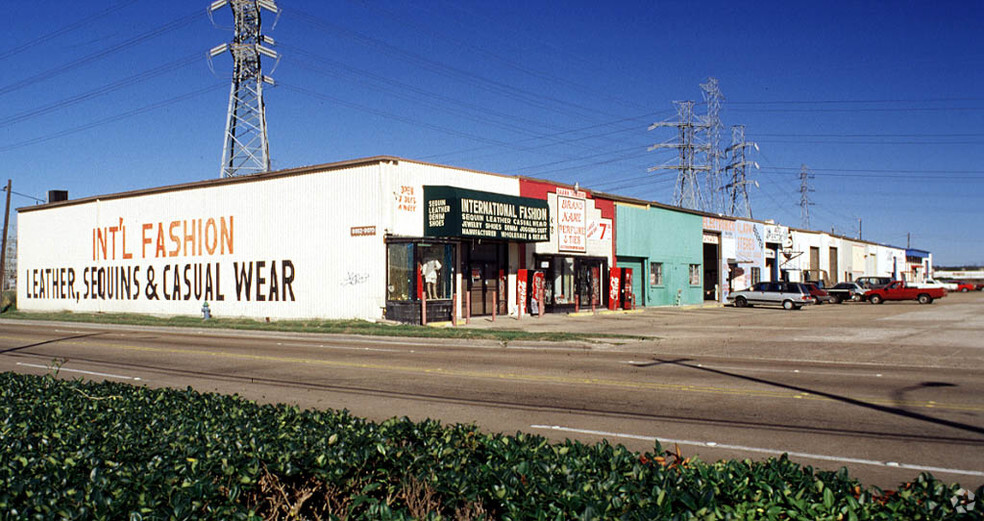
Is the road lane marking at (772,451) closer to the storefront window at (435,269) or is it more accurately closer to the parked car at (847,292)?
the storefront window at (435,269)

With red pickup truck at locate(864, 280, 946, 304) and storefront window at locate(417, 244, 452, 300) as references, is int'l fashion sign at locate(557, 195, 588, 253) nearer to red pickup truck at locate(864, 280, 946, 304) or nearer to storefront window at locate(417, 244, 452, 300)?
storefront window at locate(417, 244, 452, 300)

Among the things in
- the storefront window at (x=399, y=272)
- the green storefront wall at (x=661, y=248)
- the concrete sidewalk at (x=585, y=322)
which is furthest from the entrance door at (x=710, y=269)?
the storefront window at (x=399, y=272)

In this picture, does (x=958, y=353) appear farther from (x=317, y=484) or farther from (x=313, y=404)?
(x=317, y=484)

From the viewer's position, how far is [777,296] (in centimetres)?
4403

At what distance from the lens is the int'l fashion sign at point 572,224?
35000 mm

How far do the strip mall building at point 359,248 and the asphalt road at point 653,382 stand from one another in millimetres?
5329

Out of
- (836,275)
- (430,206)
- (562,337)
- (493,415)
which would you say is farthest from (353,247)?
(836,275)

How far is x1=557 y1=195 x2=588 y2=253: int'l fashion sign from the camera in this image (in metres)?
35.0

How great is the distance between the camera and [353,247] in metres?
28.2

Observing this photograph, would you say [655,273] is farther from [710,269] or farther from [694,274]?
[710,269]

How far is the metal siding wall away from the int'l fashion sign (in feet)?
35.4

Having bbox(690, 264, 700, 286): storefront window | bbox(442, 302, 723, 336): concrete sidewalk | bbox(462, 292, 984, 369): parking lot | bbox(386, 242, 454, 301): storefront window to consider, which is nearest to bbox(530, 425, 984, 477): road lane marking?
bbox(462, 292, 984, 369): parking lot

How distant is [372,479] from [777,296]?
43.5 metres

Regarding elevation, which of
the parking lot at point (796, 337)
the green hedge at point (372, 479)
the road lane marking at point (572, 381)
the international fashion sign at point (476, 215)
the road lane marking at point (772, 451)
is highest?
the international fashion sign at point (476, 215)
